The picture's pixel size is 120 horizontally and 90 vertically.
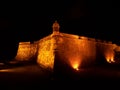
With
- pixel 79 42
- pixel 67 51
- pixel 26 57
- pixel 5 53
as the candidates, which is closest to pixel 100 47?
pixel 79 42

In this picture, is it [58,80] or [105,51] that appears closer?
[58,80]

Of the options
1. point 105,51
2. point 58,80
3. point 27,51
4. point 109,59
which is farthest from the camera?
point 27,51

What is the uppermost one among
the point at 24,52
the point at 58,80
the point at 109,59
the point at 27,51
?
the point at 27,51

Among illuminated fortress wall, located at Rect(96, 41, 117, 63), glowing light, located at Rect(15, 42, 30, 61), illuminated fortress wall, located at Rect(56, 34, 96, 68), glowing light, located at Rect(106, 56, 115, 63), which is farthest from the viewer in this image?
glowing light, located at Rect(15, 42, 30, 61)

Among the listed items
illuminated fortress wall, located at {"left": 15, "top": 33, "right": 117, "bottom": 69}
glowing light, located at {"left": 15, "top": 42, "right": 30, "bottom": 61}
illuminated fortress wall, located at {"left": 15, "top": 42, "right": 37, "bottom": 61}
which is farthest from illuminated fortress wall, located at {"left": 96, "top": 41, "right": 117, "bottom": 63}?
glowing light, located at {"left": 15, "top": 42, "right": 30, "bottom": 61}

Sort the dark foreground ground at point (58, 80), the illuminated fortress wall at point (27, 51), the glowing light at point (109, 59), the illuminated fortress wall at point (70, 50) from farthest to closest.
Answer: the illuminated fortress wall at point (27, 51) < the glowing light at point (109, 59) < the illuminated fortress wall at point (70, 50) < the dark foreground ground at point (58, 80)

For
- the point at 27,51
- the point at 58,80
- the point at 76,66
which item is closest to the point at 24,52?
the point at 27,51

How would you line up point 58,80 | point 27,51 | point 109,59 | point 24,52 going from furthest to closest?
point 24,52 → point 27,51 → point 109,59 → point 58,80

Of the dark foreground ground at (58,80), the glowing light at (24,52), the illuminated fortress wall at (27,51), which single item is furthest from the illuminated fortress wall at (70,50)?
the dark foreground ground at (58,80)

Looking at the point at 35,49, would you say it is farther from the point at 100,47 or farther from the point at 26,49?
the point at 100,47

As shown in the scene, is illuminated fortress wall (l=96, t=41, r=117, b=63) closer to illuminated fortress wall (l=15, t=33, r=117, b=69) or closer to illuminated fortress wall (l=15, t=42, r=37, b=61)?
illuminated fortress wall (l=15, t=33, r=117, b=69)

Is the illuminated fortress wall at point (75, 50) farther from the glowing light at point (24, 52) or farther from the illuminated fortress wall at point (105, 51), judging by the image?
the glowing light at point (24, 52)

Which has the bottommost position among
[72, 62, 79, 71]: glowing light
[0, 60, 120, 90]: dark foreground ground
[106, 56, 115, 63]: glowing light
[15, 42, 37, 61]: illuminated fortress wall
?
[0, 60, 120, 90]: dark foreground ground

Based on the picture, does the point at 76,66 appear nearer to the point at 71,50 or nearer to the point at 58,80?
the point at 71,50
